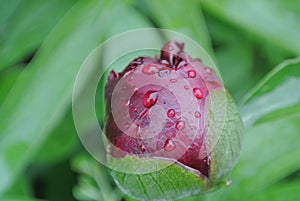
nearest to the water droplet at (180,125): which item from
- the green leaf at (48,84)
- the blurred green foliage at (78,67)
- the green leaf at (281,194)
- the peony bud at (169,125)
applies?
the peony bud at (169,125)

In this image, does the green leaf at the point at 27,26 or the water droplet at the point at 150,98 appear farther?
the green leaf at the point at 27,26

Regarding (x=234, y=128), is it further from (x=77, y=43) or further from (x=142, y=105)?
(x=77, y=43)

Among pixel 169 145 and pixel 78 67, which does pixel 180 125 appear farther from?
pixel 78 67

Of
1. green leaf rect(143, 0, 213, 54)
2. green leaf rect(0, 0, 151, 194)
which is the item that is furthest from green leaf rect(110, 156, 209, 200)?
green leaf rect(143, 0, 213, 54)

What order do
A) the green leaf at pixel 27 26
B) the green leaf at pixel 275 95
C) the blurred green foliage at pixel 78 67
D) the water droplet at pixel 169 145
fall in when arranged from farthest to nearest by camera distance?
the green leaf at pixel 27 26 → the blurred green foliage at pixel 78 67 → the green leaf at pixel 275 95 → the water droplet at pixel 169 145

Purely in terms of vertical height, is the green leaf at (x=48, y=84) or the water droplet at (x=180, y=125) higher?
the water droplet at (x=180, y=125)

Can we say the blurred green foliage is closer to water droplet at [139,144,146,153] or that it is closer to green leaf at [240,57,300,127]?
green leaf at [240,57,300,127]

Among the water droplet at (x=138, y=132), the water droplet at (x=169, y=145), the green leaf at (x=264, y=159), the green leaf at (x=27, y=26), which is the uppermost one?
the water droplet at (x=138, y=132)

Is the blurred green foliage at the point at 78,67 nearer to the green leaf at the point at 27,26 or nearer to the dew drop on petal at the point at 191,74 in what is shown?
the green leaf at the point at 27,26

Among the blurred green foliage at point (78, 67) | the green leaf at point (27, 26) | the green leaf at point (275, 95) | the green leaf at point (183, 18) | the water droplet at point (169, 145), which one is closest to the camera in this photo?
the water droplet at point (169, 145)
